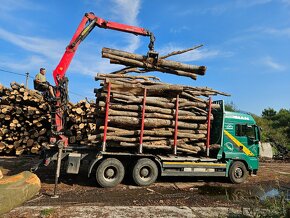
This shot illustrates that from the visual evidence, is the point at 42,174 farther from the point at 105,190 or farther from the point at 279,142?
the point at 279,142

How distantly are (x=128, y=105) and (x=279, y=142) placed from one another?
62.5 ft

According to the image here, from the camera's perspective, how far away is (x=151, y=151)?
1269cm

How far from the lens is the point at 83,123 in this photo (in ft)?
54.1

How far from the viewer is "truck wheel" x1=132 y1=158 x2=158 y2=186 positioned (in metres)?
11.3

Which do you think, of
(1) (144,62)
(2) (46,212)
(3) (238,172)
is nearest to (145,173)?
(3) (238,172)

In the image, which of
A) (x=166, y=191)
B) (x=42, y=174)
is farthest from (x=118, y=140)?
(x=42, y=174)

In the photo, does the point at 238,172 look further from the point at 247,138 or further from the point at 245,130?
the point at 245,130

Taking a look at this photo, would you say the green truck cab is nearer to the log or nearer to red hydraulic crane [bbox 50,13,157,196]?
the log

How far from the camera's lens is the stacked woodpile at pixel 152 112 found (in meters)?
11.7

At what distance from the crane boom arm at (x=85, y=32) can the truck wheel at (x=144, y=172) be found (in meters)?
4.37

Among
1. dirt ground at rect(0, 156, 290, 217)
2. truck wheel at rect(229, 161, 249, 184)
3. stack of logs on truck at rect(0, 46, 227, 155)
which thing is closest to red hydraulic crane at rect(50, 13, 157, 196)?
→ stack of logs on truck at rect(0, 46, 227, 155)

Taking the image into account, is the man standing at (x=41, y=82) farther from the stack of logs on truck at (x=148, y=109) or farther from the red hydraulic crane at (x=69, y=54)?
the stack of logs on truck at (x=148, y=109)

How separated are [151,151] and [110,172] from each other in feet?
7.20

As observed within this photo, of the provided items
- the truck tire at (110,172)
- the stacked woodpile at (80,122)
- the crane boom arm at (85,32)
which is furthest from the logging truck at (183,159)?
the stacked woodpile at (80,122)
